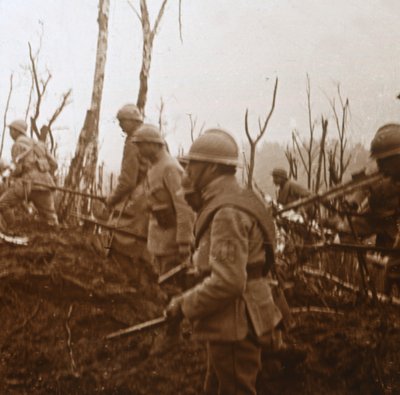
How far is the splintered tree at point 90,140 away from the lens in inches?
286

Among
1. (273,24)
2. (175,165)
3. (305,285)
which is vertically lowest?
(305,285)

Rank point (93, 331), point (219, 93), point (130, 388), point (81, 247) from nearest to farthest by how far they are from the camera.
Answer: point (130, 388), point (93, 331), point (219, 93), point (81, 247)

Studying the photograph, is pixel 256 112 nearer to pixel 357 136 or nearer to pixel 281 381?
pixel 357 136

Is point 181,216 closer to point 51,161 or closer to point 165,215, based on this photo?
point 165,215

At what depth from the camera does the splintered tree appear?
286 inches

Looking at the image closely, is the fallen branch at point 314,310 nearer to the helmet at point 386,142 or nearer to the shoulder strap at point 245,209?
the helmet at point 386,142

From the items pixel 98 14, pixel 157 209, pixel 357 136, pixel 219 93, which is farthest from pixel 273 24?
pixel 98 14

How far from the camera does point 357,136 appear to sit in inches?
150

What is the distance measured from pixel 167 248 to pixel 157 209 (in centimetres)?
33

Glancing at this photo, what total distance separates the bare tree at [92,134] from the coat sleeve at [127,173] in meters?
1.82

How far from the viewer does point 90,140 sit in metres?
7.51

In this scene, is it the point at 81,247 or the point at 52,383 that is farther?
the point at 81,247

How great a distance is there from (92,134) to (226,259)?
5.80m

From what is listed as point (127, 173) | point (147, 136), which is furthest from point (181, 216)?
point (127, 173)
